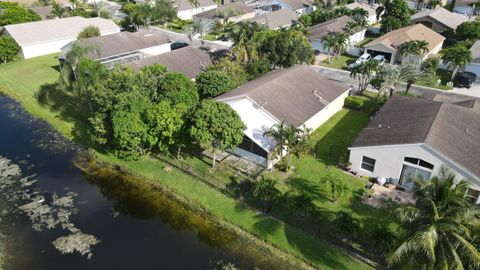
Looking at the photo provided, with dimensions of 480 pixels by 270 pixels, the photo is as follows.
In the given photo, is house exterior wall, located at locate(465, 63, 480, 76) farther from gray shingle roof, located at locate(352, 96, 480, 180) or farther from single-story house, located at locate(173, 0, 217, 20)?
single-story house, located at locate(173, 0, 217, 20)

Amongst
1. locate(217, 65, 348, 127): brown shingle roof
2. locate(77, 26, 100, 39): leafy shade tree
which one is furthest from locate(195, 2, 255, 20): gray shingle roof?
locate(217, 65, 348, 127): brown shingle roof

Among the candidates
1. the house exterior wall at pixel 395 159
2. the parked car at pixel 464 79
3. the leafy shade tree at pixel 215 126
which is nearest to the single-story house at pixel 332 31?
the parked car at pixel 464 79

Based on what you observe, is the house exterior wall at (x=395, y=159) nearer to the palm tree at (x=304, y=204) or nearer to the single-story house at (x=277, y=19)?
the palm tree at (x=304, y=204)

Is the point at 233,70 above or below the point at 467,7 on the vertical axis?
above

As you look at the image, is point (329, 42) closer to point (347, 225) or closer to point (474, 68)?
point (474, 68)

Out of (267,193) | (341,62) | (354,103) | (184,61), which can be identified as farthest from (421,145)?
(341,62)
